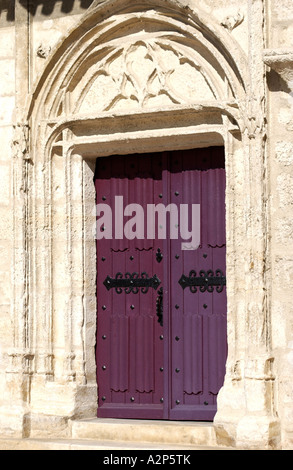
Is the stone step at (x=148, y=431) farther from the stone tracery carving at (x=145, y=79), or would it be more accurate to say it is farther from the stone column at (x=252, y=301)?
the stone tracery carving at (x=145, y=79)

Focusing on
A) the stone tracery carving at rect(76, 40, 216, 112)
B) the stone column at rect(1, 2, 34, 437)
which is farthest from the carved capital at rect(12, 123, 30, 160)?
the stone tracery carving at rect(76, 40, 216, 112)

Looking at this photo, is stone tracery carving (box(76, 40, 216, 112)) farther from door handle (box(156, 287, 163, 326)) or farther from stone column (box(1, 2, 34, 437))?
door handle (box(156, 287, 163, 326))

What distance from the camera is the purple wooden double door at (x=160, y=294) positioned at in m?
8.82

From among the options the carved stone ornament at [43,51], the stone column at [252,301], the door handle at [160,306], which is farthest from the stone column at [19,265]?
the stone column at [252,301]

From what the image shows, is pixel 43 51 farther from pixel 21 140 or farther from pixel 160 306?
pixel 160 306

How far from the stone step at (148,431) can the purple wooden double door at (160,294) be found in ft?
0.81

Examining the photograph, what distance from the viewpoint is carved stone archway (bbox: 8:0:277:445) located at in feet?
27.5

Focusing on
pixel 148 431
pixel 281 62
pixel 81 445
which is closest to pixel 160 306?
pixel 148 431

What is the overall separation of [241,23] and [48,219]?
7.31 ft

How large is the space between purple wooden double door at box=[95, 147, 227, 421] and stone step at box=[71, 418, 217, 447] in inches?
9.7

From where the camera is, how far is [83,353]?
908 cm

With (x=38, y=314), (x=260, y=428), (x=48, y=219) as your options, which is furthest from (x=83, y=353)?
(x=260, y=428)

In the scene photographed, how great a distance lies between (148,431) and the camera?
8594 mm

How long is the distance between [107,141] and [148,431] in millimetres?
2316
